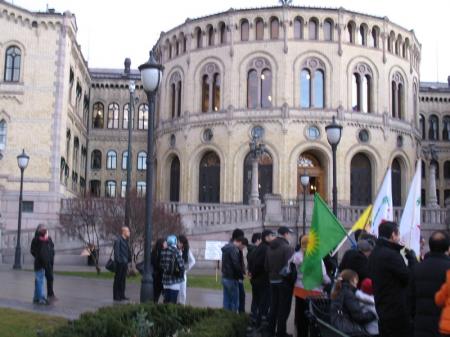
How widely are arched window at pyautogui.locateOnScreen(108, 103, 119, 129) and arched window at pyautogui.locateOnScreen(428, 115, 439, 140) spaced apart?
2935 cm

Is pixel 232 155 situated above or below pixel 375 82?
below

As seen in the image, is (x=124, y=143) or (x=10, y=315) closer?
(x=10, y=315)

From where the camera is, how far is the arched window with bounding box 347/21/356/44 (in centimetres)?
4872

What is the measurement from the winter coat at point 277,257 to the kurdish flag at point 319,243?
0.79 m

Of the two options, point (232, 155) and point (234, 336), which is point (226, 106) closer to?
point (232, 155)

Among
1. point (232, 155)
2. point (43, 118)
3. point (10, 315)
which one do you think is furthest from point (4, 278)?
point (232, 155)

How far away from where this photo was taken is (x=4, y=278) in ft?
72.7

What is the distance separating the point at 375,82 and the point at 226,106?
11.4 metres

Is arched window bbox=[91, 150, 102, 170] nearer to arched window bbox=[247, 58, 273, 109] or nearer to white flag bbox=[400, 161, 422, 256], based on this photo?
arched window bbox=[247, 58, 273, 109]

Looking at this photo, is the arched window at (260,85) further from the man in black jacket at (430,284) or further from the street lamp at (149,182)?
the man in black jacket at (430,284)

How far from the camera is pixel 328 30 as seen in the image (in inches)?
1905

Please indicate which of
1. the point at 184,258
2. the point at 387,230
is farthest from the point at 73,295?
the point at 387,230

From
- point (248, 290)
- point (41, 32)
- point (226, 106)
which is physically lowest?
point (248, 290)

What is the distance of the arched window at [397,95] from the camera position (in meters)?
50.6
